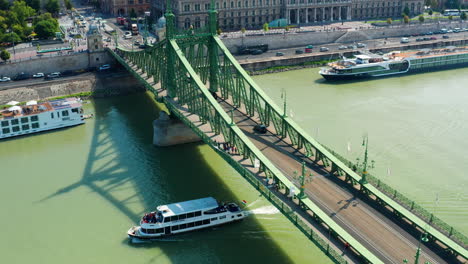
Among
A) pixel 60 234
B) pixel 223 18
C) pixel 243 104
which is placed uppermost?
pixel 223 18

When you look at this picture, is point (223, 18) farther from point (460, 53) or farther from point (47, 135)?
point (47, 135)

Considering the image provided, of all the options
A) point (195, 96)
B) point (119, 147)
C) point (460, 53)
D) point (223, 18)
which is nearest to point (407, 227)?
point (195, 96)

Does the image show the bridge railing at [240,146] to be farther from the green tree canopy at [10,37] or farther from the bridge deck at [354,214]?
the green tree canopy at [10,37]

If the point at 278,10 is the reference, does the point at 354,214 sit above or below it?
below

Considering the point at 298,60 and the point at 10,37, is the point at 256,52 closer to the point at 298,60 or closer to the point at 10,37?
the point at 298,60

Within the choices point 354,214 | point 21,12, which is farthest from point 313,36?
point 354,214

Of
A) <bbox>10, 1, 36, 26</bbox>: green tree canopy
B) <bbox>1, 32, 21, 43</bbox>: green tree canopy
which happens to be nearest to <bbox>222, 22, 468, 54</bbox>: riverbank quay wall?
<bbox>1, 32, 21, 43</bbox>: green tree canopy

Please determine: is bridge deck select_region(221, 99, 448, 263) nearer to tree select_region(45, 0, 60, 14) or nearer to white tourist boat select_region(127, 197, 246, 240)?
white tourist boat select_region(127, 197, 246, 240)
